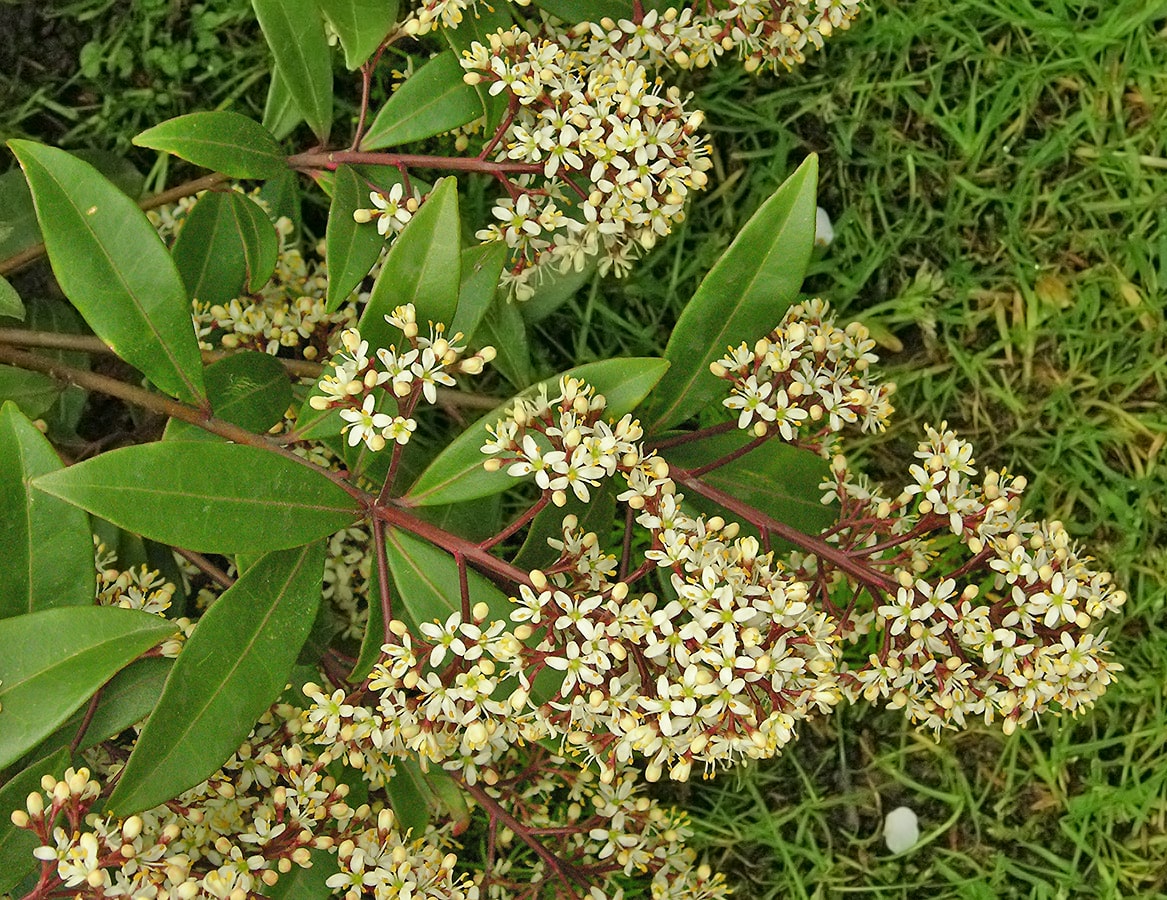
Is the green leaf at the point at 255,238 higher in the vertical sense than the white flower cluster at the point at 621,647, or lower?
higher

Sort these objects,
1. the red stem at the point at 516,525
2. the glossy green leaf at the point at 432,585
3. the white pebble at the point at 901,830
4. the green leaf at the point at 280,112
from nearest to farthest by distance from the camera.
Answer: the red stem at the point at 516,525 < the glossy green leaf at the point at 432,585 < the green leaf at the point at 280,112 < the white pebble at the point at 901,830

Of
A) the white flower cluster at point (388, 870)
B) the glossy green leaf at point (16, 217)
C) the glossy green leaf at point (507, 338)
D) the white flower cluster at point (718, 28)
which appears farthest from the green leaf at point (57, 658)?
the white flower cluster at point (718, 28)

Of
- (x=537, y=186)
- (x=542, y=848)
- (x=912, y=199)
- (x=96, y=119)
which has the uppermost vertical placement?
(x=96, y=119)

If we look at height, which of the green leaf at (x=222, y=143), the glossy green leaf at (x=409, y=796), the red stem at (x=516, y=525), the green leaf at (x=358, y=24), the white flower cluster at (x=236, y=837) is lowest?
the glossy green leaf at (x=409, y=796)

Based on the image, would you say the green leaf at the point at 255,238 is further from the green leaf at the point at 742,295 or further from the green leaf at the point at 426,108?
the green leaf at the point at 742,295

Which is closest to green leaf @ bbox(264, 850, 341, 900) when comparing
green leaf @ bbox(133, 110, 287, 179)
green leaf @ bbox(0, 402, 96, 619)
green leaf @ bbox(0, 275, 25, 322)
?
green leaf @ bbox(0, 402, 96, 619)

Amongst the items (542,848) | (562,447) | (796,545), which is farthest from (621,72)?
(542,848)

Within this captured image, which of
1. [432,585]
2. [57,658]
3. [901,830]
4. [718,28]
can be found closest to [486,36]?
[718,28]

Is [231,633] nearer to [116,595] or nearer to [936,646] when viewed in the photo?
[116,595]
